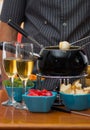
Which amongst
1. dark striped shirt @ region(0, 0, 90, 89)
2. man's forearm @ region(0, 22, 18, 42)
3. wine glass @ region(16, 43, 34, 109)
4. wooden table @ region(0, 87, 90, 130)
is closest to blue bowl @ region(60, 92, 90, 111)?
wooden table @ region(0, 87, 90, 130)

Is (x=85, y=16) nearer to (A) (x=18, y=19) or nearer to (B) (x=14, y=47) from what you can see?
(A) (x=18, y=19)

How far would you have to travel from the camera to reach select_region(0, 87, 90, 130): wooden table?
129 cm

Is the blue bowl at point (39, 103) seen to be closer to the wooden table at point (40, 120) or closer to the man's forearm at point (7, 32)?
the wooden table at point (40, 120)

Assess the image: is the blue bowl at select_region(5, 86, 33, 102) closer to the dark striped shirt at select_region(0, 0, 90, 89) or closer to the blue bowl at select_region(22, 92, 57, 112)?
the blue bowl at select_region(22, 92, 57, 112)

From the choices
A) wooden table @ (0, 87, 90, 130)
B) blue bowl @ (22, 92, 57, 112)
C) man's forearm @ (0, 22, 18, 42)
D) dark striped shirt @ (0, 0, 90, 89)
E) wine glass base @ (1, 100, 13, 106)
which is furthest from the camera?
man's forearm @ (0, 22, 18, 42)

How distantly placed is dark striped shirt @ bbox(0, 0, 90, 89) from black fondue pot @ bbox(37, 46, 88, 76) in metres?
0.64

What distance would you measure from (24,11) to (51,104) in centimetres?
94

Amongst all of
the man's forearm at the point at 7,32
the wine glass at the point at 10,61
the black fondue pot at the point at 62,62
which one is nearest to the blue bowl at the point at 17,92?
the wine glass at the point at 10,61

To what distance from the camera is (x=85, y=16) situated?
2.16m

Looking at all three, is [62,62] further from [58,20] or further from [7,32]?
[7,32]

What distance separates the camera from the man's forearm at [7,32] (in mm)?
2378

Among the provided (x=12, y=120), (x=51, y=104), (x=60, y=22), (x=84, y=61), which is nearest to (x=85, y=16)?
(x=60, y=22)

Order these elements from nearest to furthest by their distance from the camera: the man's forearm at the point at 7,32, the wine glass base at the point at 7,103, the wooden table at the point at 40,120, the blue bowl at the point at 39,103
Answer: the wooden table at the point at 40,120 < the blue bowl at the point at 39,103 < the wine glass base at the point at 7,103 < the man's forearm at the point at 7,32

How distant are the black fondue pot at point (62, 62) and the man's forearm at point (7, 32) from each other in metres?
0.89
